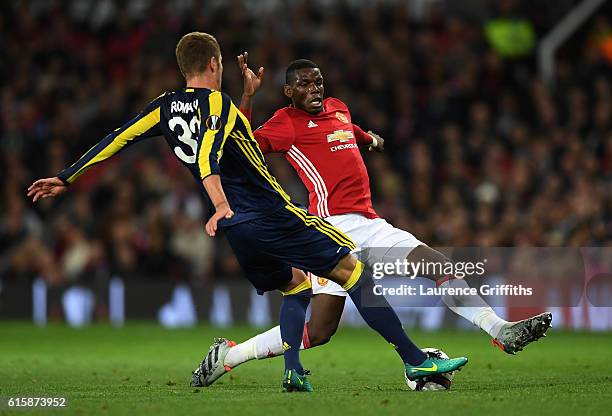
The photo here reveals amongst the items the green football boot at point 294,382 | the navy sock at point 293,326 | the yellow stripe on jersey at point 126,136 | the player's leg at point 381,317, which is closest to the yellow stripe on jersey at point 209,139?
the yellow stripe on jersey at point 126,136

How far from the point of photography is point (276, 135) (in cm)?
866

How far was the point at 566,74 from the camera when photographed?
18141 mm

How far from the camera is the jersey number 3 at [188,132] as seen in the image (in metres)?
7.60

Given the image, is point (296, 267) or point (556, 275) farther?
point (556, 275)

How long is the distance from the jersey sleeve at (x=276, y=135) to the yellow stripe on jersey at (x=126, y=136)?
3.22 feet

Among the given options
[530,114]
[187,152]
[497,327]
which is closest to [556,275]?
[530,114]

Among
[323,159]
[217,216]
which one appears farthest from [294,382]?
[323,159]

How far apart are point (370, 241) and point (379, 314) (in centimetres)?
91

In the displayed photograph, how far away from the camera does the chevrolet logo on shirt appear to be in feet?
28.8

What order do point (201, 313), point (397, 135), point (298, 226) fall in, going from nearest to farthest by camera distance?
1. point (298, 226)
2. point (201, 313)
3. point (397, 135)

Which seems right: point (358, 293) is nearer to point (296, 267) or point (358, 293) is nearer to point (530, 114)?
point (296, 267)

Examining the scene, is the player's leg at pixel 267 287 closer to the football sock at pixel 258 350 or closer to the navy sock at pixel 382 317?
the football sock at pixel 258 350

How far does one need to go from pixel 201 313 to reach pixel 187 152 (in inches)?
389

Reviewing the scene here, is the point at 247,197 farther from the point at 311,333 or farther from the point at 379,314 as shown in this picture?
the point at 311,333
